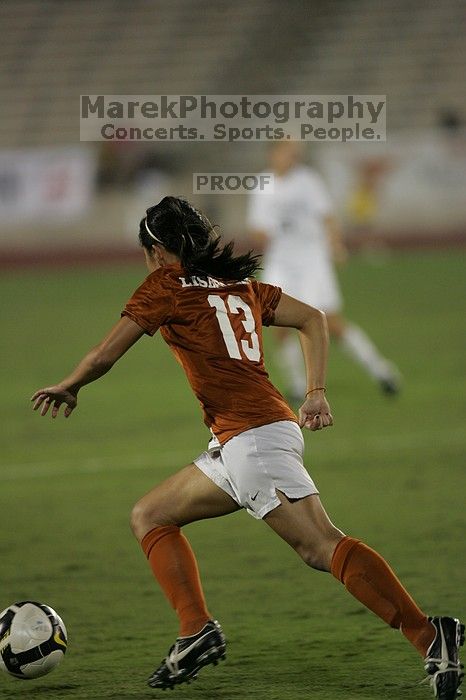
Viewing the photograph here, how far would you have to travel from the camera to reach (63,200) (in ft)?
90.5

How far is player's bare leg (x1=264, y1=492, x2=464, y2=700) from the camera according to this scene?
16.0 feet

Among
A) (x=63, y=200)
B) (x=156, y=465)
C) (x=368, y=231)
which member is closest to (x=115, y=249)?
(x=63, y=200)

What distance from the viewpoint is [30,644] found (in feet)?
17.3

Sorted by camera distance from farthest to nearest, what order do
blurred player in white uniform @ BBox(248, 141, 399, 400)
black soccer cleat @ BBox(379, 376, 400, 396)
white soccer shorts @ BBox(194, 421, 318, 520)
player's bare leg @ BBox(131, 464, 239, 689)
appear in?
blurred player in white uniform @ BBox(248, 141, 399, 400)
black soccer cleat @ BBox(379, 376, 400, 396)
player's bare leg @ BBox(131, 464, 239, 689)
white soccer shorts @ BBox(194, 421, 318, 520)

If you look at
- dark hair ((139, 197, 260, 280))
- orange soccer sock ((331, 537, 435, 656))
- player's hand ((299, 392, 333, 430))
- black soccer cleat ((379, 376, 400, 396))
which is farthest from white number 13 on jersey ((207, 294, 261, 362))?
black soccer cleat ((379, 376, 400, 396))

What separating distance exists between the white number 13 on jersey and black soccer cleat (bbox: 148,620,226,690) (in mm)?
1090

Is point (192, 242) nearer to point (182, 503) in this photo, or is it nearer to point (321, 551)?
point (182, 503)

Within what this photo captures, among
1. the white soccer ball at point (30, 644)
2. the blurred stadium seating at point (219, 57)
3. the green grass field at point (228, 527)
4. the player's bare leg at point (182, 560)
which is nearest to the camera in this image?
the player's bare leg at point (182, 560)

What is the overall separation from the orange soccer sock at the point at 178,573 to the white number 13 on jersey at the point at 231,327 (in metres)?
0.79

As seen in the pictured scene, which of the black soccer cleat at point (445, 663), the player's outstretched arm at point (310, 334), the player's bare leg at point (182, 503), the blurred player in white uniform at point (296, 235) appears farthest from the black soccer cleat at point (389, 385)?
the black soccer cleat at point (445, 663)

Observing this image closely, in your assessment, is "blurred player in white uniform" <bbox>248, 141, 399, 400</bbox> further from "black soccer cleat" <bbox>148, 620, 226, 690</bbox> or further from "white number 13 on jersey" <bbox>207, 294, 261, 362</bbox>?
"black soccer cleat" <bbox>148, 620, 226, 690</bbox>

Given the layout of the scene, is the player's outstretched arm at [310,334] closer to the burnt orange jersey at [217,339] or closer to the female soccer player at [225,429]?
the female soccer player at [225,429]

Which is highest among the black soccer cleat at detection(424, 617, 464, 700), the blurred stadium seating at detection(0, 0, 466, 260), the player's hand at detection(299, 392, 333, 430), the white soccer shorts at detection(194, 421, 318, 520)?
the blurred stadium seating at detection(0, 0, 466, 260)

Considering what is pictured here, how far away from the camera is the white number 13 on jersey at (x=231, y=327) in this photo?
513 cm
